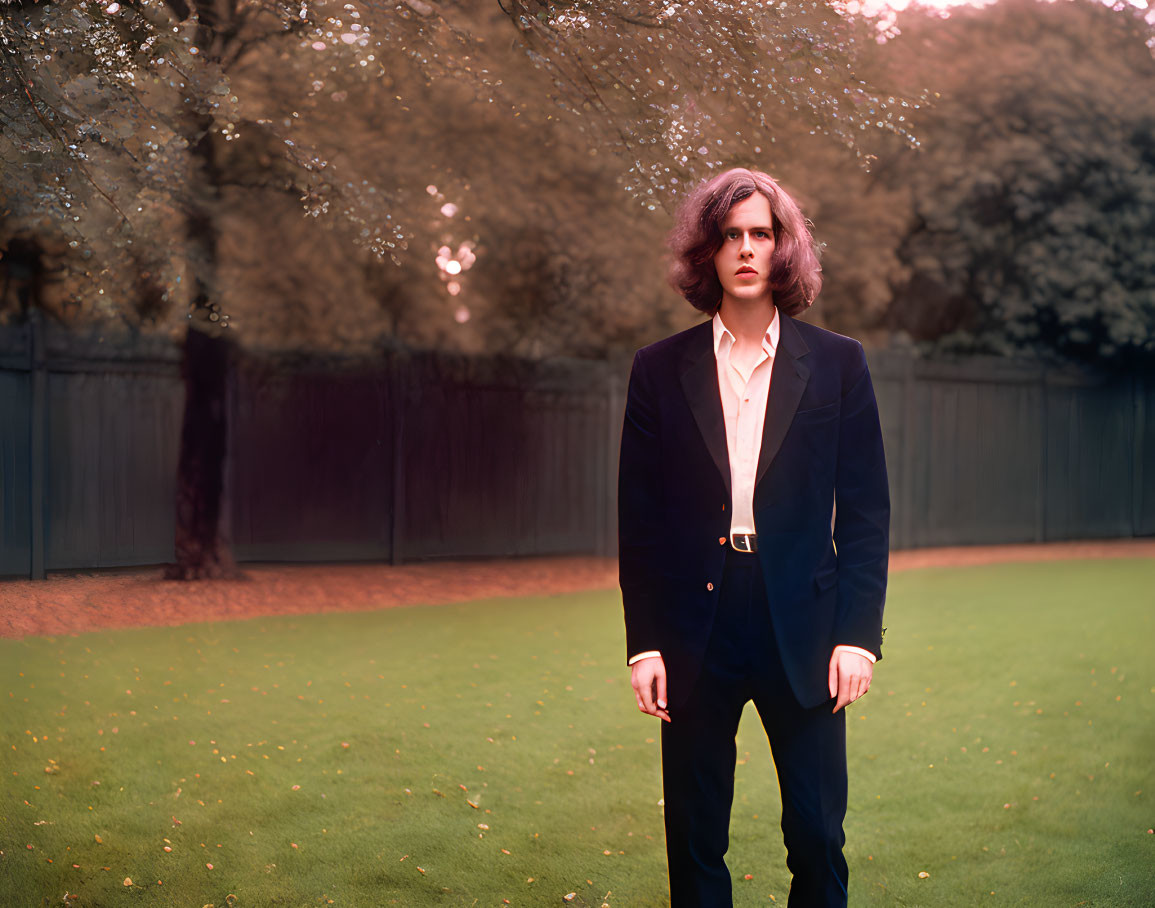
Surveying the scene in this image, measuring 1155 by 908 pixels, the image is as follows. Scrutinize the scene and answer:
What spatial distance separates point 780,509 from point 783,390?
0.31 meters

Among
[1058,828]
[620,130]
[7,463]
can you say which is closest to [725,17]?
[620,130]

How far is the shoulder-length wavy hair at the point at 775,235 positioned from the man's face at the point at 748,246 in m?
0.02

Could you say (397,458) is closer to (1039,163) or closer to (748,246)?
(1039,163)

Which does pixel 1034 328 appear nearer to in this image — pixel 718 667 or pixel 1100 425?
pixel 1100 425

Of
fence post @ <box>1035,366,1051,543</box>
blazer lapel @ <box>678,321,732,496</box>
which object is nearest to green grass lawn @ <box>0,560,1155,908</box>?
blazer lapel @ <box>678,321,732,496</box>

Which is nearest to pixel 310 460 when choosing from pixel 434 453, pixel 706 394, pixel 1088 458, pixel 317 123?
pixel 434 453

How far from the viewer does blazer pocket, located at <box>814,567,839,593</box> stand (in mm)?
2850

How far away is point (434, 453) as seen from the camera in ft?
39.8

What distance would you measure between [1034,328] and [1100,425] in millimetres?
1872

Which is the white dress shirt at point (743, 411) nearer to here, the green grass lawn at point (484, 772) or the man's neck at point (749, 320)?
the man's neck at point (749, 320)

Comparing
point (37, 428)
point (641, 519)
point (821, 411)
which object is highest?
point (37, 428)

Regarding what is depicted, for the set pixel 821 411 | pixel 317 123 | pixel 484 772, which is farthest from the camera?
pixel 317 123

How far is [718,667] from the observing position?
2.88 m

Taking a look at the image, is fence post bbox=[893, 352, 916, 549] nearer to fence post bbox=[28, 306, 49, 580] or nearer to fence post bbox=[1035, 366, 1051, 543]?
fence post bbox=[1035, 366, 1051, 543]
